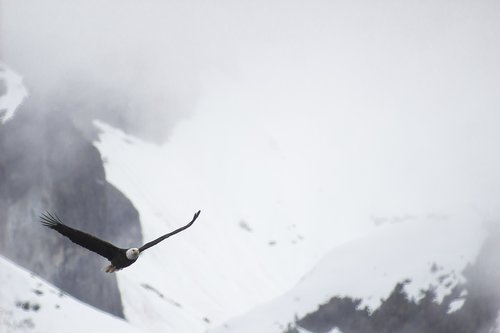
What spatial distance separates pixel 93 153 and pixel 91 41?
264ft

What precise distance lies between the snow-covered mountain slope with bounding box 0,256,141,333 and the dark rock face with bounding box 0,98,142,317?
3597cm

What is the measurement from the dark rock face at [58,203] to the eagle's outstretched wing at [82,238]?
7472 centimetres

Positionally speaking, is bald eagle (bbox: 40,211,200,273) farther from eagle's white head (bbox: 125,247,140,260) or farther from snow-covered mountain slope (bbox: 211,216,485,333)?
snow-covered mountain slope (bbox: 211,216,485,333)

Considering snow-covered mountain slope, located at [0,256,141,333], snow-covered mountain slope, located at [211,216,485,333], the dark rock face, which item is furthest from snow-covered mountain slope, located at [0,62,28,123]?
snow-covered mountain slope, located at [211,216,485,333]

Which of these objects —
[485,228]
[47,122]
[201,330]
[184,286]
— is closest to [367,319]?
[485,228]

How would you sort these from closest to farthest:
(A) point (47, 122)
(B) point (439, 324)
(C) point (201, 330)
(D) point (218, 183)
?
(B) point (439, 324) → (C) point (201, 330) → (A) point (47, 122) → (D) point (218, 183)

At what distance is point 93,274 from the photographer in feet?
334

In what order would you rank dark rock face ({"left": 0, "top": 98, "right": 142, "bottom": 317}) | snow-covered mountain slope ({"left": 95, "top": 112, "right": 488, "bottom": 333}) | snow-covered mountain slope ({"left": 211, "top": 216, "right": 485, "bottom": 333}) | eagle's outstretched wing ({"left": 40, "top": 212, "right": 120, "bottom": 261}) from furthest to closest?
dark rock face ({"left": 0, "top": 98, "right": 142, "bottom": 317})
snow-covered mountain slope ({"left": 95, "top": 112, "right": 488, "bottom": 333})
snow-covered mountain slope ({"left": 211, "top": 216, "right": 485, "bottom": 333})
eagle's outstretched wing ({"left": 40, "top": 212, "right": 120, "bottom": 261})

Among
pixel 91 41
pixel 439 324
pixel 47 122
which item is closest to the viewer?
pixel 439 324

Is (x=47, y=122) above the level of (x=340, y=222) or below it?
below

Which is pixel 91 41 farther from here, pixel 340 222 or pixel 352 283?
pixel 352 283

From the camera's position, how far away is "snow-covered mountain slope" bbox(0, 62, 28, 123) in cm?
11144

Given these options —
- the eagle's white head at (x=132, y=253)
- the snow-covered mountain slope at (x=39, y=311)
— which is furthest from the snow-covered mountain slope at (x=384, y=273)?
A: the eagle's white head at (x=132, y=253)

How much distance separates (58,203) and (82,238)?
3430 inches
